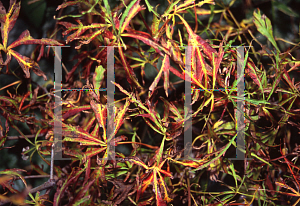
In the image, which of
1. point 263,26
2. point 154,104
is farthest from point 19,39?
point 263,26

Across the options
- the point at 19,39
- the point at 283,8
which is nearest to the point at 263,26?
the point at 283,8

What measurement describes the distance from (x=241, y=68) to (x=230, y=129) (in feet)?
0.28

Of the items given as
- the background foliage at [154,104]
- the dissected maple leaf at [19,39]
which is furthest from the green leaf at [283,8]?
the dissected maple leaf at [19,39]

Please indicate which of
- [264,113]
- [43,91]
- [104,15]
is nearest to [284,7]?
[264,113]

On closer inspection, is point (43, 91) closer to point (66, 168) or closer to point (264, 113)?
point (66, 168)

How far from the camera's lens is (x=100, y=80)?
0.84 ft

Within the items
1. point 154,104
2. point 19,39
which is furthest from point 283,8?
point 19,39

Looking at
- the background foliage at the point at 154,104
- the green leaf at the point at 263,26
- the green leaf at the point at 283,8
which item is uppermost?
the green leaf at the point at 283,8

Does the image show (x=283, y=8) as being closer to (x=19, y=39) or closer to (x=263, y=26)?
(x=263, y=26)

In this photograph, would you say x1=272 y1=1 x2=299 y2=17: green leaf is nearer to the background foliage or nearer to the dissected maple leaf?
the background foliage

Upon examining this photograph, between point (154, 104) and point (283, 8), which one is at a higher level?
point (283, 8)

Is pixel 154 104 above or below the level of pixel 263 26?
below

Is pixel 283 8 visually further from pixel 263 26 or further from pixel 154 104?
pixel 154 104

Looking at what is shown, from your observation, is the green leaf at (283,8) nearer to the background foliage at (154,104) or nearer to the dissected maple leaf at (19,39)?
the background foliage at (154,104)
